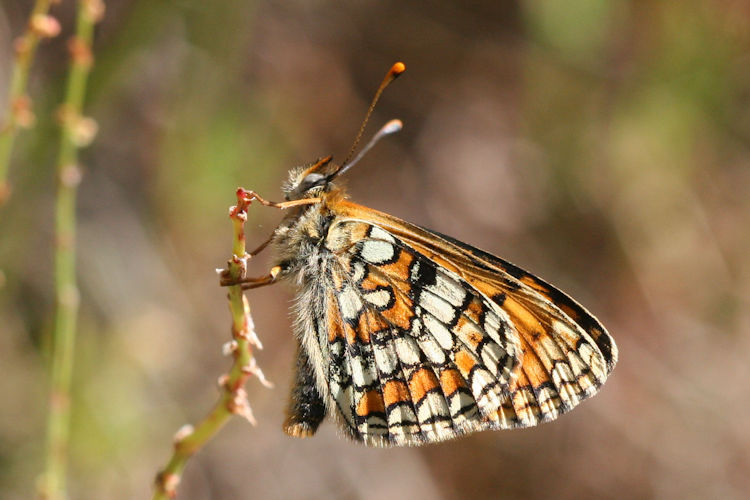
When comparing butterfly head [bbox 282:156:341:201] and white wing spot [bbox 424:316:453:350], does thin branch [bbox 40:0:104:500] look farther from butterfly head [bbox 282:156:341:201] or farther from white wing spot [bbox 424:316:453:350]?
white wing spot [bbox 424:316:453:350]

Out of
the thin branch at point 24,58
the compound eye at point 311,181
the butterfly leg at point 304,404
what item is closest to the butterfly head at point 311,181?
the compound eye at point 311,181

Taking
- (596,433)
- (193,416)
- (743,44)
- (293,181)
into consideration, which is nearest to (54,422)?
(293,181)

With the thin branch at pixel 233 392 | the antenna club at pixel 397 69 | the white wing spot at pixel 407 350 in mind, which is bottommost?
the thin branch at pixel 233 392

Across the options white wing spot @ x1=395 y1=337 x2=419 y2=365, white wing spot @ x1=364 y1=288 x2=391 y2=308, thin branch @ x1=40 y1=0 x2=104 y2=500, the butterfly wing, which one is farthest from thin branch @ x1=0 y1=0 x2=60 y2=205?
white wing spot @ x1=395 y1=337 x2=419 y2=365

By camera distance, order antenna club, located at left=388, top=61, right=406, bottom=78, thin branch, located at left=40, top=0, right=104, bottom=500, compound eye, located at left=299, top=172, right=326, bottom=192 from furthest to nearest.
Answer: compound eye, located at left=299, top=172, right=326, bottom=192
antenna club, located at left=388, top=61, right=406, bottom=78
thin branch, located at left=40, top=0, right=104, bottom=500

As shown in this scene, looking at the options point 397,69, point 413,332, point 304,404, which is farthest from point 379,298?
point 397,69

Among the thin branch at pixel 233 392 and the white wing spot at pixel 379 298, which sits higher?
the white wing spot at pixel 379 298

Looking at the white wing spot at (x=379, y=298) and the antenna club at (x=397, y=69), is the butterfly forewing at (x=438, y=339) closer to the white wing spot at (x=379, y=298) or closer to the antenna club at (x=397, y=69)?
the white wing spot at (x=379, y=298)
